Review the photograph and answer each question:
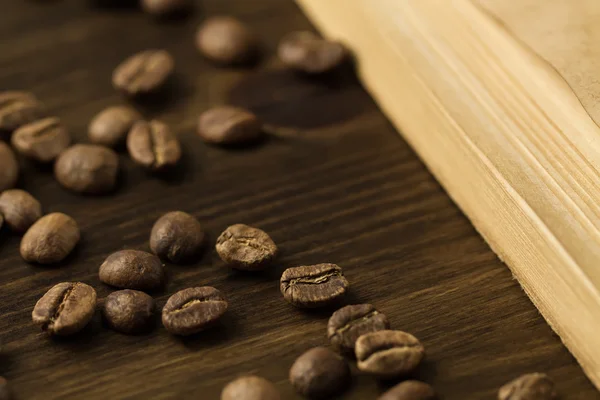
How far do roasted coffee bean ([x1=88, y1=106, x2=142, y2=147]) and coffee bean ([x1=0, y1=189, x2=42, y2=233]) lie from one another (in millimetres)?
230

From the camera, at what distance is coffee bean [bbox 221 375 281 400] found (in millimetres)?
1214

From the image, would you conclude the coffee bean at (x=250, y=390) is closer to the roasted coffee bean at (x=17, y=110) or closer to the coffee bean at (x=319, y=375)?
the coffee bean at (x=319, y=375)

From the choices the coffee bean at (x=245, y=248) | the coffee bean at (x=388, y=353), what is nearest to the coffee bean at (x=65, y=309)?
the coffee bean at (x=245, y=248)

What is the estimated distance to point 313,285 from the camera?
140 cm

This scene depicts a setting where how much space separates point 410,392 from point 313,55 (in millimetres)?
958

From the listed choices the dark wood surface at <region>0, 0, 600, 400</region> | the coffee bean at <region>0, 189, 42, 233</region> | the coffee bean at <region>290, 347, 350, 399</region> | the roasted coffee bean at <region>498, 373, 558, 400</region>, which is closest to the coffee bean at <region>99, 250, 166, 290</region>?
the dark wood surface at <region>0, 0, 600, 400</region>

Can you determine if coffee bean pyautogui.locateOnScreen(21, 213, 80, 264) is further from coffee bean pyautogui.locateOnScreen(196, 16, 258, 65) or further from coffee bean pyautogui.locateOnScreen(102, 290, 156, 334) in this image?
coffee bean pyautogui.locateOnScreen(196, 16, 258, 65)

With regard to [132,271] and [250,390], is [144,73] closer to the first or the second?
[132,271]

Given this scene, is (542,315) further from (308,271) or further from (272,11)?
(272,11)

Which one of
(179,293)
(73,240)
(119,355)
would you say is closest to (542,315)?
(179,293)

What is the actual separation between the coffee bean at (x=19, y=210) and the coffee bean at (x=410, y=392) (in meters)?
0.78

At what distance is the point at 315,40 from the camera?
1954 millimetres

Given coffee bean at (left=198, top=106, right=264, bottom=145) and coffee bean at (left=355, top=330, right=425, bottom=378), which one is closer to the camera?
coffee bean at (left=355, top=330, right=425, bottom=378)

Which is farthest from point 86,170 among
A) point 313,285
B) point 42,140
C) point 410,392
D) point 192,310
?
point 410,392
